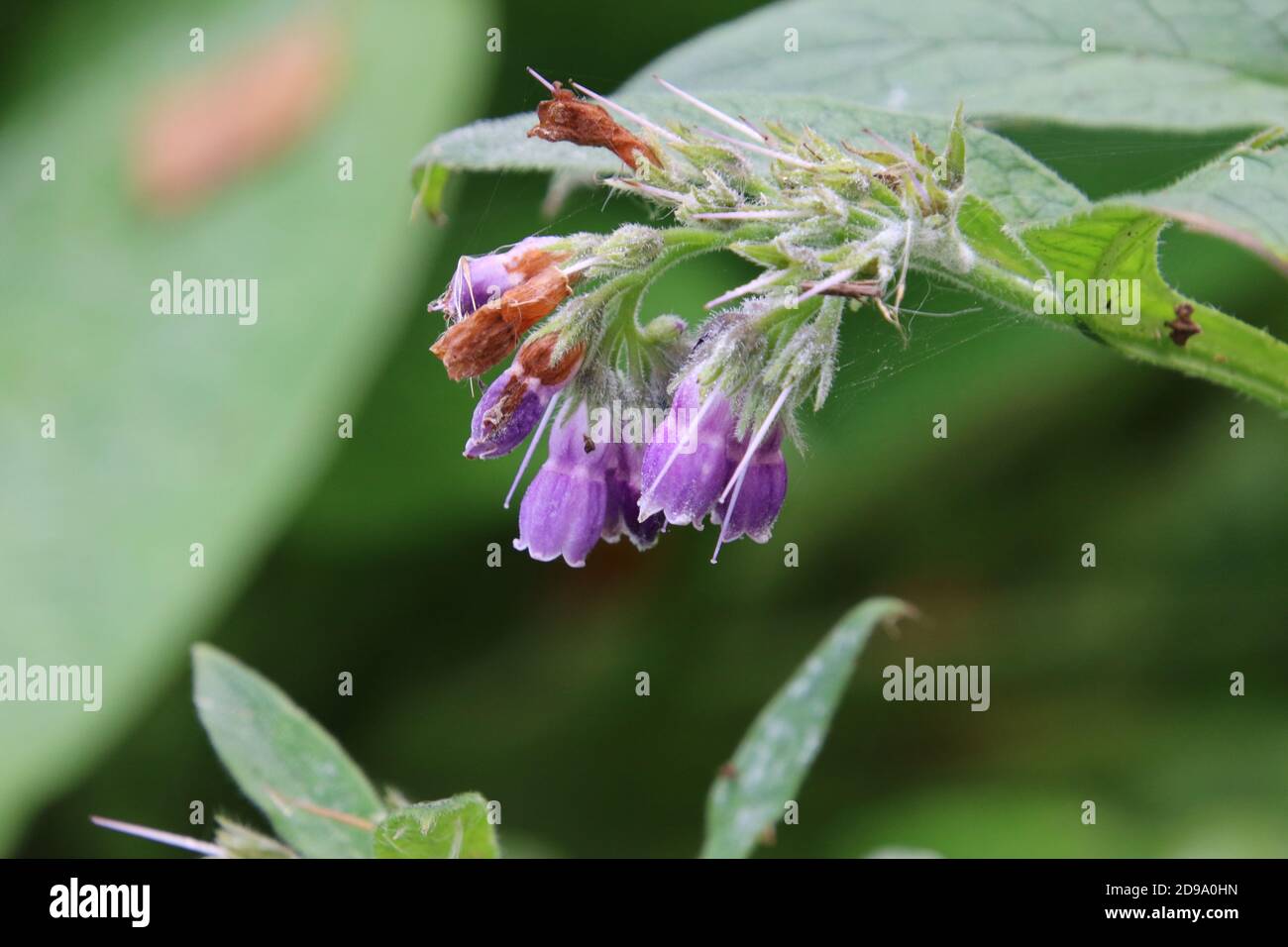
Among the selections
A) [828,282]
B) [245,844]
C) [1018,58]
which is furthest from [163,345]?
[828,282]

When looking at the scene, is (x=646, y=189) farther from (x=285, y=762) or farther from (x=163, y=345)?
(x=163, y=345)

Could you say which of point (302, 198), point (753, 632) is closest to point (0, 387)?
point (302, 198)

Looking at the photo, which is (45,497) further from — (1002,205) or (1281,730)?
(1281,730)

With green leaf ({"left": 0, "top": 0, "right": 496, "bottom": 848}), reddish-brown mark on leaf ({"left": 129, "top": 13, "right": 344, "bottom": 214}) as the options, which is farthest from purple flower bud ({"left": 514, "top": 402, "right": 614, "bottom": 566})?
reddish-brown mark on leaf ({"left": 129, "top": 13, "right": 344, "bottom": 214})

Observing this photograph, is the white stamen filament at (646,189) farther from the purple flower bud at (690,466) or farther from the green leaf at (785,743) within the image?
the green leaf at (785,743)

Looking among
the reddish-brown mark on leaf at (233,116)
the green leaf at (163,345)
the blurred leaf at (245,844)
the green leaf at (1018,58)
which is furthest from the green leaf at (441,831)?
the reddish-brown mark on leaf at (233,116)

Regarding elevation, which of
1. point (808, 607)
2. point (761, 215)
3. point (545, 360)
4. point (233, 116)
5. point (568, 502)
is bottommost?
point (808, 607)
